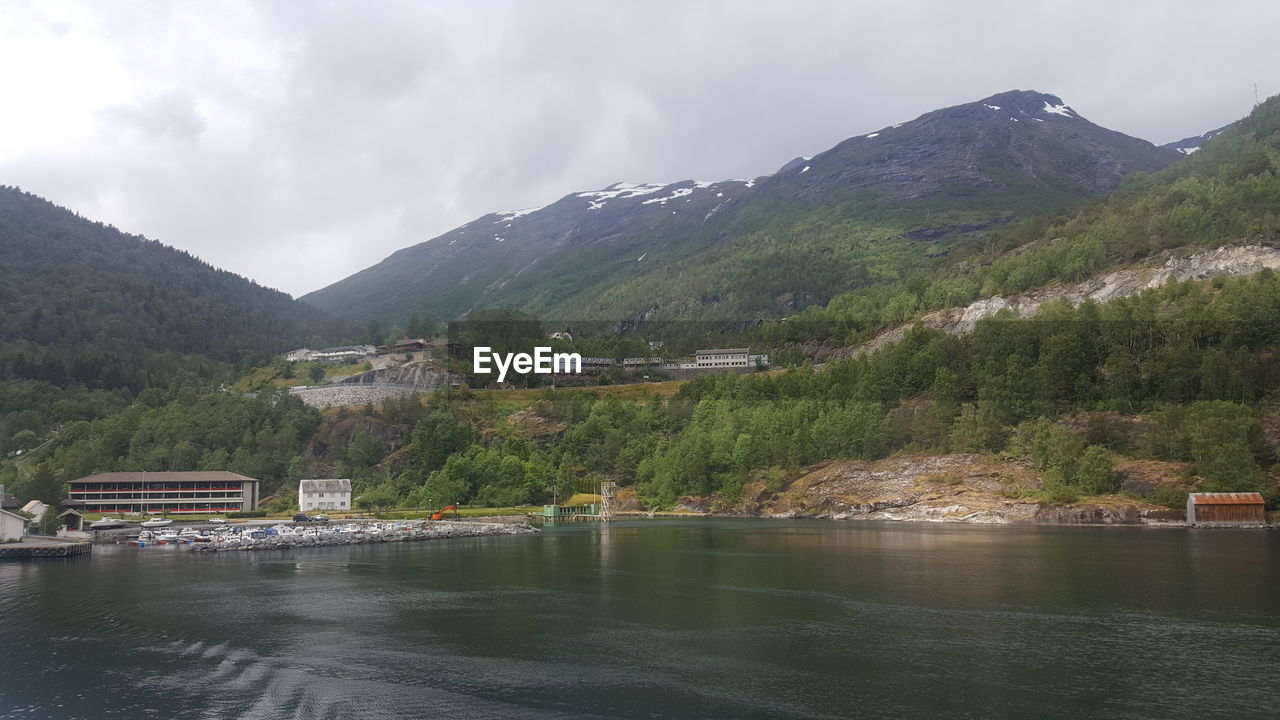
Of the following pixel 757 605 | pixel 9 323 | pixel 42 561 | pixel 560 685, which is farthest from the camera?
pixel 9 323

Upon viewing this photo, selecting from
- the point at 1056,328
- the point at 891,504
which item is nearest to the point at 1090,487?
the point at 891,504

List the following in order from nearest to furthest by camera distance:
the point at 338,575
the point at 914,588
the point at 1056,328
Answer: the point at 914,588, the point at 338,575, the point at 1056,328

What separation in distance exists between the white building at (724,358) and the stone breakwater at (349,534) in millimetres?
83752

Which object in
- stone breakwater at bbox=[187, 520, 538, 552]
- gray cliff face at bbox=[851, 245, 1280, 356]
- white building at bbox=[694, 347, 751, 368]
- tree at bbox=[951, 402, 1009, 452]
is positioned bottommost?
stone breakwater at bbox=[187, 520, 538, 552]

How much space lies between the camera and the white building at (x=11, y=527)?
7150 centimetres

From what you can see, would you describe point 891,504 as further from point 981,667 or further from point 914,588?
point 981,667

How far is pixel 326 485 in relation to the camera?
11250 cm

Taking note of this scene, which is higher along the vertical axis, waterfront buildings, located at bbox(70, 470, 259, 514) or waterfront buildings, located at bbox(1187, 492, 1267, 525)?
waterfront buildings, located at bbox(70, 470, 259, 514)

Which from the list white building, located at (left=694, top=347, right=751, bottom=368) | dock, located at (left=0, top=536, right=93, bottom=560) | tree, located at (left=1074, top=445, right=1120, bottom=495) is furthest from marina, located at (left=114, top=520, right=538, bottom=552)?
white building, located at (left=694, top=347, right=751, bottom=368)

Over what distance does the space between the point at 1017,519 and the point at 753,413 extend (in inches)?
1809

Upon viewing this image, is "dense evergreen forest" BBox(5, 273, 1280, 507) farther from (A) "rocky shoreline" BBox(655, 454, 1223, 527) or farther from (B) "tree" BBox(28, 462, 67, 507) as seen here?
(B) "tree" BBox(28, 462, 67, 507)

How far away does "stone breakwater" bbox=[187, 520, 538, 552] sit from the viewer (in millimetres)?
76125

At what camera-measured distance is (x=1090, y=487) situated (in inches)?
3317

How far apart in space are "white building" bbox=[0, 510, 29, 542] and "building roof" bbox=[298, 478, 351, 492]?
127 feet
